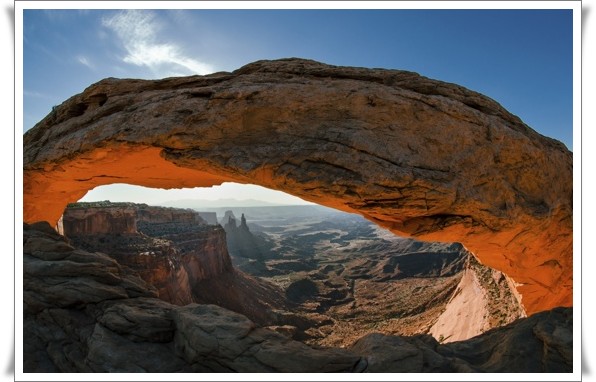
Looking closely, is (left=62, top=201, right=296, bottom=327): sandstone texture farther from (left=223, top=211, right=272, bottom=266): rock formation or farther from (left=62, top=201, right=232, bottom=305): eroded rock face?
(left=223, top=211, right=272, bottom=266): rock formation

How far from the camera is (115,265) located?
9.55 metres

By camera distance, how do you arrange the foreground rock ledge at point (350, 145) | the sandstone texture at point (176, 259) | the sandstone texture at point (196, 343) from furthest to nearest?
the sandstone texture at point (176, 259)
the foreground rock ledge at point (350, 145)
the sandstone texture at point (196, 343)

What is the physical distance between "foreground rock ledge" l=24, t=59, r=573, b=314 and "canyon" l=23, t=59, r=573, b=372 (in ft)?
0.15

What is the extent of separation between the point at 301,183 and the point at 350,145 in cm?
171

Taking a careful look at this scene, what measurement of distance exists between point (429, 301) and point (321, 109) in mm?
31111

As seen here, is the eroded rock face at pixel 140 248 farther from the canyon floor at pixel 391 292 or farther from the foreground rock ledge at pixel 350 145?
the foreground rock ledge at pixel 350 145

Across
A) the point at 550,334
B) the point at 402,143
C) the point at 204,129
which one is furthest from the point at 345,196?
the point at 550,334

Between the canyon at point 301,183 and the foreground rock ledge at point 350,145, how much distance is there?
0.04 metres

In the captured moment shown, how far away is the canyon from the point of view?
6688 mm

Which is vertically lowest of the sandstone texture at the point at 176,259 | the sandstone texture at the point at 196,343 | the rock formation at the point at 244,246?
the rock formation at the point at 244,246

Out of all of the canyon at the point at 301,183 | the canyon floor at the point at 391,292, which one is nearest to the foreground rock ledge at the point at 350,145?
the canyon at the point at 301,183

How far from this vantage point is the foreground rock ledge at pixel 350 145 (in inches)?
322

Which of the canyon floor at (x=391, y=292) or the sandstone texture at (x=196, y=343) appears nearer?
the sandstone texture at (x=196, y=343)

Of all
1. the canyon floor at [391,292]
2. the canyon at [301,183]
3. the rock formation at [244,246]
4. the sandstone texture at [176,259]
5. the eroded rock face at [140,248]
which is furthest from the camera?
the rock formation at [244,246]
